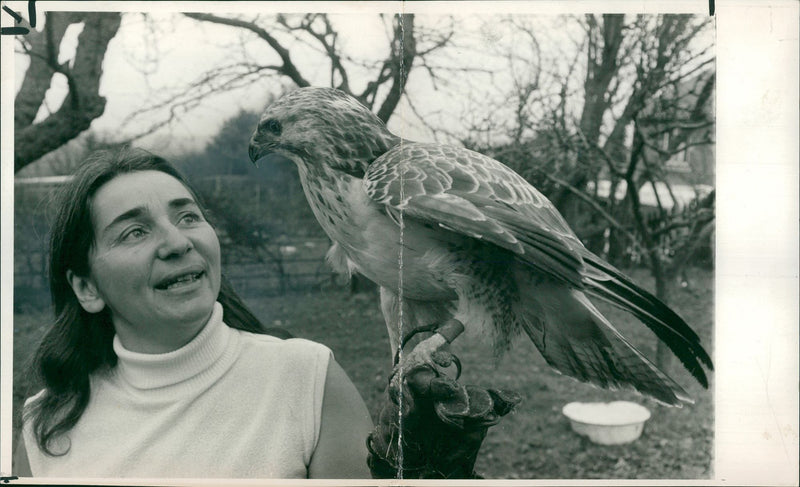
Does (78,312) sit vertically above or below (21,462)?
above

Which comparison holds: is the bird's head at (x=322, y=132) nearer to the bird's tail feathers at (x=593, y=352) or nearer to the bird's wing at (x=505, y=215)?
the bird's wing at (x=505, y=215)

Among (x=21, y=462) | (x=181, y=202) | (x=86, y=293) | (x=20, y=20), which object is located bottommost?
(x=21, y=462)

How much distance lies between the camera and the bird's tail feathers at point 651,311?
3.24 meters

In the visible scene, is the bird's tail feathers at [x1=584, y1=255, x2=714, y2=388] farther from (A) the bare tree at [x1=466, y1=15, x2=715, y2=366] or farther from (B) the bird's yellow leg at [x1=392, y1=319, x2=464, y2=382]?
(B) the bird's yellow leg at [x1=392, y1=319, x2=464, y2=382]

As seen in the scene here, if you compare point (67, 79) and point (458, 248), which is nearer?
point (458, 248)

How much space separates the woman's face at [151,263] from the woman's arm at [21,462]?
720 millimetres

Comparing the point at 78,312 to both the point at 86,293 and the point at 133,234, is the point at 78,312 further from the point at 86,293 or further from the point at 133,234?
the point at 133,234

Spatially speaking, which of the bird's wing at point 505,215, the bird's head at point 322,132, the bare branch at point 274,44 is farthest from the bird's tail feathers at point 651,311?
the bare branch at point 274,44

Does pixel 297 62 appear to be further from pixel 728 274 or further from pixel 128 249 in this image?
pixel 728 274

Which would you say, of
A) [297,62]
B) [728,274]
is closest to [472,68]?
[297,62]

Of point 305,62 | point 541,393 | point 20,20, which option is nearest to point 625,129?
point 541,393

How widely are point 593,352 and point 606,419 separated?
32 centimetres

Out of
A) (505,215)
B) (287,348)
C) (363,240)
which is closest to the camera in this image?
(505,215)

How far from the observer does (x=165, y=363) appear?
3283 mm
